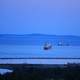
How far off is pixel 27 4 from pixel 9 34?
0.80 feet

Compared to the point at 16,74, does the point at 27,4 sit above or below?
above

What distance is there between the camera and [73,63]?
4.31 m

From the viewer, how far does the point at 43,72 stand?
430cm

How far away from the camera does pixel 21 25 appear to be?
431 centimetres

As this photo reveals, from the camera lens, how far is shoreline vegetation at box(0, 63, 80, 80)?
4289mm

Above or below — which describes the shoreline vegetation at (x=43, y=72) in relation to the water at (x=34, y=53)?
below

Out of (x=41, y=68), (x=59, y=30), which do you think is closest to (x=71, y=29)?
(x=59, y=30)

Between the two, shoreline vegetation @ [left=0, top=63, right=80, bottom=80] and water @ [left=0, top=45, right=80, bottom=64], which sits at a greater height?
water @ [left=0, top=45, right=80, bottom=64]

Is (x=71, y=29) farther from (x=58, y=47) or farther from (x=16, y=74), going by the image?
(x=16, y=74)

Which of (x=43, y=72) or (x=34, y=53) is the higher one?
(x=34, y=53)

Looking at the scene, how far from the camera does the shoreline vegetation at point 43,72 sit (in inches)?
169

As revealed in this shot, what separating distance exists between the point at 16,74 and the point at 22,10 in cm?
45

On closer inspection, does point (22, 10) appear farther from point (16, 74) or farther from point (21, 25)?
point (16, 74)

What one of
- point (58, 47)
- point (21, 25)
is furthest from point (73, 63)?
point (21, 25)
